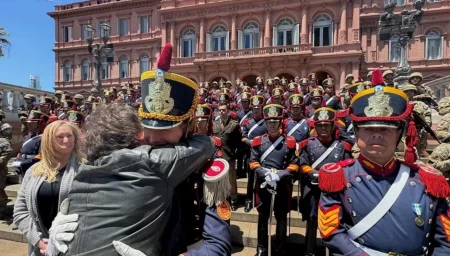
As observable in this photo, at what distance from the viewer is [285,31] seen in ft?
89.9

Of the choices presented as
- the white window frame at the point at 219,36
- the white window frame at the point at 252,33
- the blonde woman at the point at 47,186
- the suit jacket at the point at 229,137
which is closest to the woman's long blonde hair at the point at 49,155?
the blonde woman at the point at 47,186

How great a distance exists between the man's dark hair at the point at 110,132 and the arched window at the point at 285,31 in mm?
27787

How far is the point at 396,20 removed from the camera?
1126 centimetres

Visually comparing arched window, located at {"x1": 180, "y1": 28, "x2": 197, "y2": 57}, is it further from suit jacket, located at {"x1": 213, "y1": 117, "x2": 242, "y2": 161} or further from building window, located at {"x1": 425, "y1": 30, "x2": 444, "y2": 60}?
suit jacket, located at {"x1": 213, "y1": 117, "x2": 242, "y2": 161}

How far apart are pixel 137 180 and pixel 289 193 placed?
11.4ft

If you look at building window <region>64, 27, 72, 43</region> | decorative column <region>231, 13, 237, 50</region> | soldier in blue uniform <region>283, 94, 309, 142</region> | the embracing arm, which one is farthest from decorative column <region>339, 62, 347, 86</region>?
building window <region>64, 27, 72, 43</region>

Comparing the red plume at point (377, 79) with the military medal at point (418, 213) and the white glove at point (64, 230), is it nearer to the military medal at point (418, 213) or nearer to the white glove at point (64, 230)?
the military medal at point (418, 213)

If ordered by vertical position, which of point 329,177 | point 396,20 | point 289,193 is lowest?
point 289,193

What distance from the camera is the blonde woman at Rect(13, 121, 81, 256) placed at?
2594 millimetres

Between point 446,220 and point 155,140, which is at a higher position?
point 155,140

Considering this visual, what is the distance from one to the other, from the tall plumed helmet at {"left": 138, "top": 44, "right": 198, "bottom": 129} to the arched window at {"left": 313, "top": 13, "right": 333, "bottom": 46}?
27.4 m

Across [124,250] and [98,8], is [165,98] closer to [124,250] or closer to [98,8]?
[124,250]

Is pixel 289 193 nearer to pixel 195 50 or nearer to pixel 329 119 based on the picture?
pixel 329 119

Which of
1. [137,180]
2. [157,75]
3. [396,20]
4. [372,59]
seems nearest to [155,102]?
[157,75]
